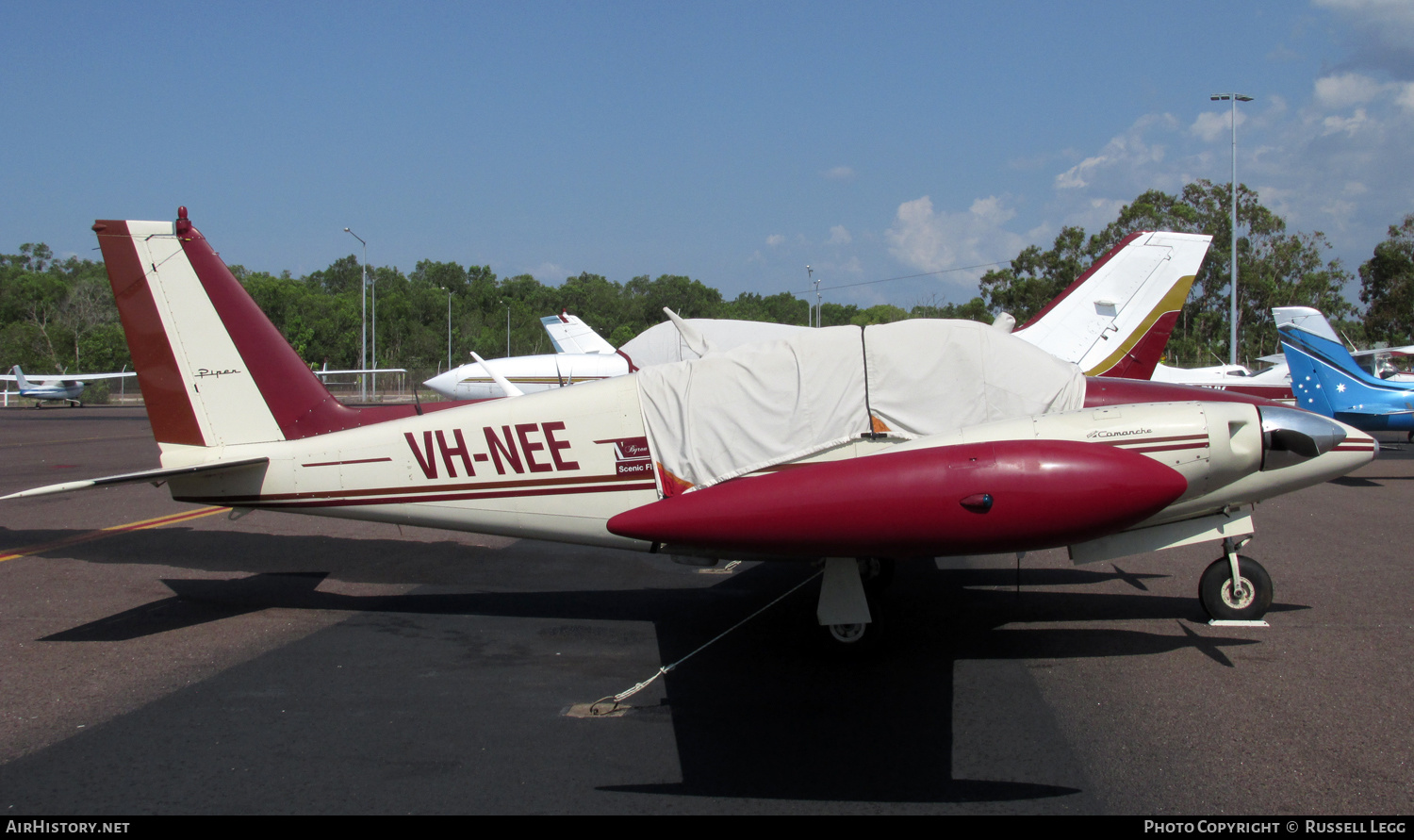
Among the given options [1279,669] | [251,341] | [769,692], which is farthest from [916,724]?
[251,341]

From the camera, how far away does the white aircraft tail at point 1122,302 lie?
42.0 ft

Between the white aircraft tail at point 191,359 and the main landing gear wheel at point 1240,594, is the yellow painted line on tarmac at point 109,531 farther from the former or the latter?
the main landing gear wheel at point 1240,594

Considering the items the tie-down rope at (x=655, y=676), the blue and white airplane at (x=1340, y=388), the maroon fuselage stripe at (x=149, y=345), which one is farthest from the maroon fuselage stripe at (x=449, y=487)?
the blue and white airplane at (x=1340, y=388)

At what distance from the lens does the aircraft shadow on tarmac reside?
4.09 m

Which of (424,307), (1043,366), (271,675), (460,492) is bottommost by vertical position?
(271,675)

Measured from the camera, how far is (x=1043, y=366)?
572 cm

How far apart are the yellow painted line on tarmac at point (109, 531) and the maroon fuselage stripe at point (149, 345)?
5.62 ft

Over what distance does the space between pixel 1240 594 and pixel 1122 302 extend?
25.1 ft

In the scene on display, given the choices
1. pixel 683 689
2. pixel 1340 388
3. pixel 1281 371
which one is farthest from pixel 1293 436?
pixel 1281 371

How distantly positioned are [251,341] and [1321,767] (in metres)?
7.49

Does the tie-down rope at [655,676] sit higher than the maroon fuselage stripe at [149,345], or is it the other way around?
the maroon fuselage stripe at [149,345]

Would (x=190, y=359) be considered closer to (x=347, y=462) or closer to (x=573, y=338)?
(x=347, y=462)

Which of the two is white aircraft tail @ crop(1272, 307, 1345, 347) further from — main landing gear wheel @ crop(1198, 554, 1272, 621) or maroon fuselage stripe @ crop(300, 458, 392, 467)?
maroon fuselage stripe @ crop(300, 458, 392, 467)
